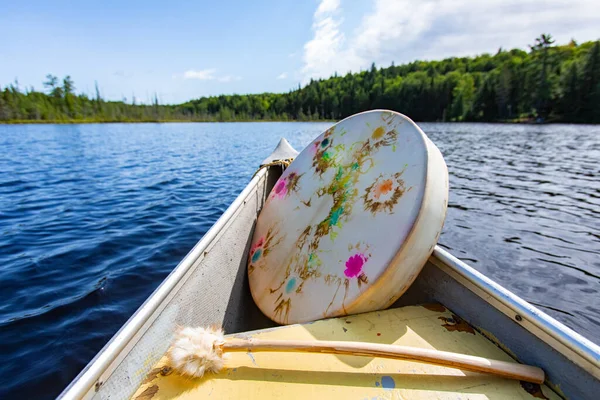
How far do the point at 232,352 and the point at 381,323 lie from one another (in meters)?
0.77

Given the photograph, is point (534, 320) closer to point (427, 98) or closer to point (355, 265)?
point (355, 265)

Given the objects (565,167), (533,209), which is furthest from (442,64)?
(533,209)

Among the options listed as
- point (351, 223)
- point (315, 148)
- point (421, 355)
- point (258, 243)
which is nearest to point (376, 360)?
point (421, 355)

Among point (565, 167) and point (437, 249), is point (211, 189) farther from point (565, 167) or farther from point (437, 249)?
point (565, 167)

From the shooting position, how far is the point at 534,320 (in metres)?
1.24

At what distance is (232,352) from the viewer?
1.32m

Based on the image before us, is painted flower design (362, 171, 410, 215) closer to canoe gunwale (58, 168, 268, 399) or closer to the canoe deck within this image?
the canoe deck

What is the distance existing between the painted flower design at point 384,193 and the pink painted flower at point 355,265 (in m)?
0.30

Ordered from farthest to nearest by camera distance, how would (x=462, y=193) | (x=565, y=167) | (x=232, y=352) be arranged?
(x=565, y=167)
(x=462, y=193)
(x=232, y=352)

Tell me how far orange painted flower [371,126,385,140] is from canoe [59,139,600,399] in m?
0.97

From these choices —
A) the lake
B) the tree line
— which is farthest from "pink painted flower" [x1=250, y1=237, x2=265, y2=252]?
the tree line

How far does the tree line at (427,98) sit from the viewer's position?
4878cm

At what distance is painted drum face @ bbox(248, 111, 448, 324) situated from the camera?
1.59m

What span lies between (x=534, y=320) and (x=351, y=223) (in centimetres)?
104
